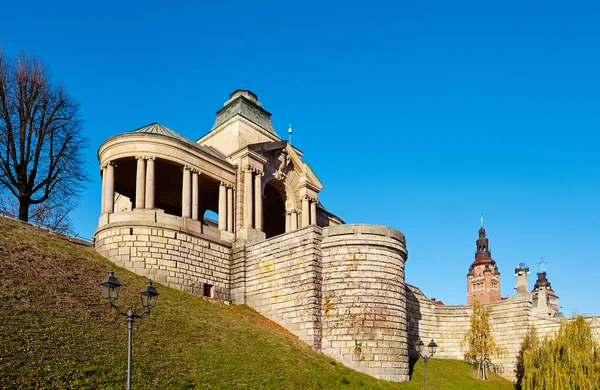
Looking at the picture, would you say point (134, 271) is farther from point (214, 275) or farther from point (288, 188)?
point (288, 188)

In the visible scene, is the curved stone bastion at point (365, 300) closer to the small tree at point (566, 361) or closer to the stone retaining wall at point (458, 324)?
the small tree at point (566, 361)

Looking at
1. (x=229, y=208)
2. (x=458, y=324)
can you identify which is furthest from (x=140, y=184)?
(x=458, y=324)

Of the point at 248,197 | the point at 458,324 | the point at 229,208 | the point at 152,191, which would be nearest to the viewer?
the point at 152,191

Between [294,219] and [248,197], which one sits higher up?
[248,197]

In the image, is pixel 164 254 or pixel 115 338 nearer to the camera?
pixel 115 338

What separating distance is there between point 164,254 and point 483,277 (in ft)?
337

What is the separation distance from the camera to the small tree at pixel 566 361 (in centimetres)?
2875

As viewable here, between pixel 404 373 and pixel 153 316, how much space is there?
39.4 ft

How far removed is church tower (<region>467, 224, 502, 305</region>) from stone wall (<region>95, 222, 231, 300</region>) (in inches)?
3730

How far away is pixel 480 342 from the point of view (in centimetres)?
3734

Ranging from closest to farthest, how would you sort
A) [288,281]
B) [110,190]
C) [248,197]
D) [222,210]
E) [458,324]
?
[288,281] < [110,190] < [222,210] < [248,197] < [458,324]

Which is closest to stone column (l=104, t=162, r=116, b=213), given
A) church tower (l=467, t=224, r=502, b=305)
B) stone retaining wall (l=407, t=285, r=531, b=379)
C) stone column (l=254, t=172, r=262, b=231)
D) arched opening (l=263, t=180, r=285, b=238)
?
stone column (l=254, t=172, r=262, b=231)

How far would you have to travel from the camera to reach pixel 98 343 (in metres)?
19.3

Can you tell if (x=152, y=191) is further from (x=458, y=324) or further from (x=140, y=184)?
(x=458, y=324)
